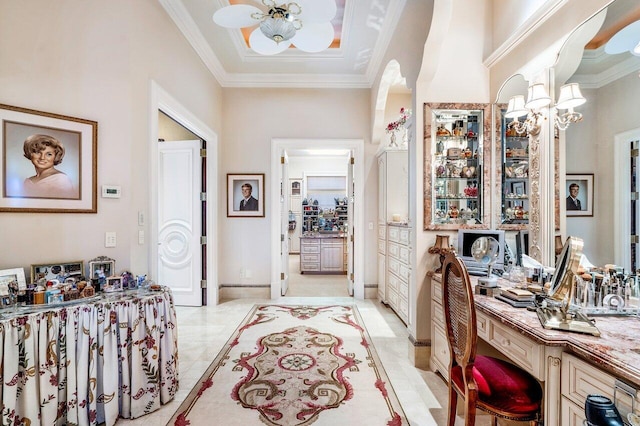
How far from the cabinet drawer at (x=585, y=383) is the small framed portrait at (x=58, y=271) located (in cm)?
275

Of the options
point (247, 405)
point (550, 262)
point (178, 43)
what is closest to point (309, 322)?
point (247, 405)

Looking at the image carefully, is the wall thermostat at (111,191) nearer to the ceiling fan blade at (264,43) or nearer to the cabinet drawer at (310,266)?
the ceiling fan blade at (264,43)

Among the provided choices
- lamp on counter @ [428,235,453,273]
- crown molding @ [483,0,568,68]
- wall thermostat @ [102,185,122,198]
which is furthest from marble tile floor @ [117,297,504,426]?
crown molding @ [483,0,568,68]

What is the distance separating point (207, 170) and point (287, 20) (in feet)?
8.55

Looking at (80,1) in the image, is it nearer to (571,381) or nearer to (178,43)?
(178,43)

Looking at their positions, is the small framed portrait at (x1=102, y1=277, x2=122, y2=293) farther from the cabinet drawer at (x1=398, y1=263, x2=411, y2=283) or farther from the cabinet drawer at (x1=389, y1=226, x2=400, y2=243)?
the cabinet drawer at (x1=389, y1=226, x2=400, y2=243)

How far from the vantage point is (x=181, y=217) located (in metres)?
4.36

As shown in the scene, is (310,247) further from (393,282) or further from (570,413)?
(570,413)

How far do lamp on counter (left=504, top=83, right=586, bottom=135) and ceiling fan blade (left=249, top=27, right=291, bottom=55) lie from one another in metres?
1.95

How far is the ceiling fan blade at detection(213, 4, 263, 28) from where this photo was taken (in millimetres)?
2265

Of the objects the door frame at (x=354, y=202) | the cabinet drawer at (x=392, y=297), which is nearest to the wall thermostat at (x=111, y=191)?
the door frame at (x=354, y=202)

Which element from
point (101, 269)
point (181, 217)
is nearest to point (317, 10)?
point (101, 269)

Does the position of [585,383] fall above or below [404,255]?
below

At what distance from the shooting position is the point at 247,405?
2.10 meters
